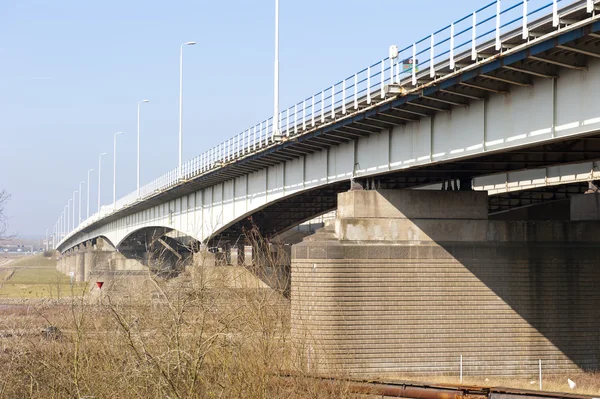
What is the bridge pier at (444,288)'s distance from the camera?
3278 cm

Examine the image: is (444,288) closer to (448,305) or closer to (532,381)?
(448,305)

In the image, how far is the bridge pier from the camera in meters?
32.8

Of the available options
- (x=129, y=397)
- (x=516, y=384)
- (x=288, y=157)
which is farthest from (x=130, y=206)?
(x=129, y=397)

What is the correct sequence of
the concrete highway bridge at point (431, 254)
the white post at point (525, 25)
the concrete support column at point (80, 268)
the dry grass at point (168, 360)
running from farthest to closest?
the concrete support column at point (80, 268) → the concrete highway bridge at point (431, 254) → the white post at point (525, 25) → the dry grass at point (168, 360)

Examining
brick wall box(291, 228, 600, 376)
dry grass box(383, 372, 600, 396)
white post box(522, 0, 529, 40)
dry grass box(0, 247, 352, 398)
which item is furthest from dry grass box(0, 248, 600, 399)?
dry grass box(383, 372, 600, 396)

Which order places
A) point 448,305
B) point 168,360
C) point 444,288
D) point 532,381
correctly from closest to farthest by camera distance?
point 168,360
point 532,381
point 448,305
point 444,288

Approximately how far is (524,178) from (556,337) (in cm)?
988

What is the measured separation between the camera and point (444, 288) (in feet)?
110

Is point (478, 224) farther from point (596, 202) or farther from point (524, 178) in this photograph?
point (524, 178)

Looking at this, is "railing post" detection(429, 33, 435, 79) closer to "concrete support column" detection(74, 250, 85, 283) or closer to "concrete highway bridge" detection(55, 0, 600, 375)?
"concrete highway bridge" detection(55, 0, 600, 375)

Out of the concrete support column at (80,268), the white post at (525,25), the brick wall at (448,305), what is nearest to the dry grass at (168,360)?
the white post at (525,25)

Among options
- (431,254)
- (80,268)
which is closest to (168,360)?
(431,254)

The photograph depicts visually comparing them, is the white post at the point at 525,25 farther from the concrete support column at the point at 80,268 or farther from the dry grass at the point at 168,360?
the concrete support column at the point at 80,268

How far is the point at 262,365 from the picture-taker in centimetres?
1964
